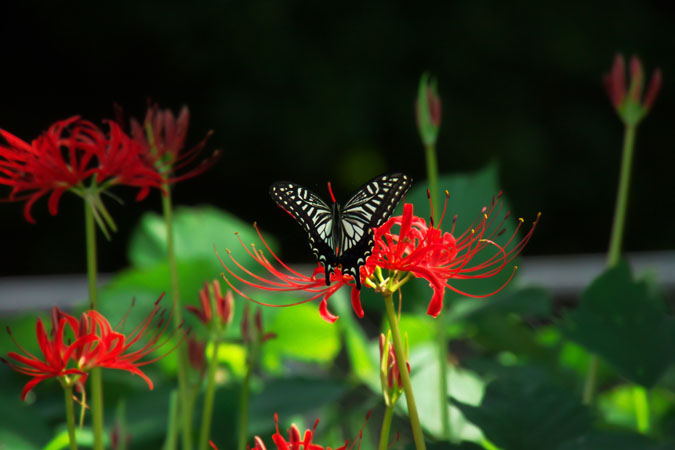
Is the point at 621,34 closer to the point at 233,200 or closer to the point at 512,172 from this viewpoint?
the point at 512,172

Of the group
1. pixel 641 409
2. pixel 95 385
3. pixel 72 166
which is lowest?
pixel 641 409

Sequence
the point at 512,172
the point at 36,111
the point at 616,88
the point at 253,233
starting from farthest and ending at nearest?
the point at 36,111 < the point at 512,172 < the point at 253,233 < the point at 616,88

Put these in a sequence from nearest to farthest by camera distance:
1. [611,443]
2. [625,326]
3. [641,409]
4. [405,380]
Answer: [405,380] < [611,443] < [625,326] < [641,409]

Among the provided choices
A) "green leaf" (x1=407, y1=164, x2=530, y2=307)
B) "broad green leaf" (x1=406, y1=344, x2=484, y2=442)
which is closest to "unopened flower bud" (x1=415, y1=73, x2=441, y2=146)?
"green leaf" (x1=407, y1=164, x2=530, y2=307)

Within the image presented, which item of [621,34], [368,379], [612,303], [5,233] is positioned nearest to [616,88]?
[612,303]

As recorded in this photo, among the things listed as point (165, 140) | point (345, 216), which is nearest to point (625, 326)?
point (345, 216)

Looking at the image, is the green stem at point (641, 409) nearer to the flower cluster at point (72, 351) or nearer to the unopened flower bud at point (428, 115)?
the unopened flower bud at point (428, 115)

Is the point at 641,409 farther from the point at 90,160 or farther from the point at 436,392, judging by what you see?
the point at 90,160
